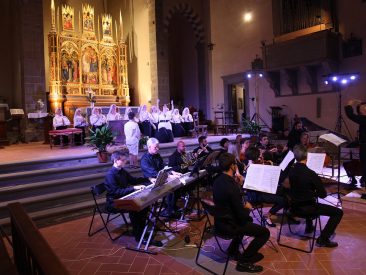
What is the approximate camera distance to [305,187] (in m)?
4.12

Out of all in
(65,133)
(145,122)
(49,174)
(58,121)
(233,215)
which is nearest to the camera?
(233,215)

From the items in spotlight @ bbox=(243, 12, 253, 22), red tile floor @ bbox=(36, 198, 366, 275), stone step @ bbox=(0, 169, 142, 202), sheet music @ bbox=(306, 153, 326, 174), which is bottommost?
red tile floor @ bbox=(36, 198, 366, 275)

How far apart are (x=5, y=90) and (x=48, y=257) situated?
13.8 m

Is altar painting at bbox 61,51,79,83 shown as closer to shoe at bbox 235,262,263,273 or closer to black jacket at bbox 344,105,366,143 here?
black jacket at bbox 344,105,366,143

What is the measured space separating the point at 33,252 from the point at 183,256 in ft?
9.04

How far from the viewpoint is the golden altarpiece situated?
45.2ft

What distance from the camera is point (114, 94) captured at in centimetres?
1593

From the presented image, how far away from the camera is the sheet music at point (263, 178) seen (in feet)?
12.9

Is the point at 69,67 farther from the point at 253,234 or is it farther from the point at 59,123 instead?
the point at 253,234

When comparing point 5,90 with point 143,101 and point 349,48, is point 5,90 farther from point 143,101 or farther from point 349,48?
point 349,48

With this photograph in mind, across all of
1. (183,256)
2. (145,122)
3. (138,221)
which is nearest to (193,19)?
(145,122)

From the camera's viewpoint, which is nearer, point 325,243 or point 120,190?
Answer: point 325,243

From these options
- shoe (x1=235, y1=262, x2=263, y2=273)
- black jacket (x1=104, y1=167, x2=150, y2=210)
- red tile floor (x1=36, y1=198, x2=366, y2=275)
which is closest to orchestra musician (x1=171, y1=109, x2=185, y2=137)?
black jacket (x1=104, y1=167, x2=150, y2=210)

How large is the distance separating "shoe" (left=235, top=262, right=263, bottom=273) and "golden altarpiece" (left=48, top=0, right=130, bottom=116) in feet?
35.2
